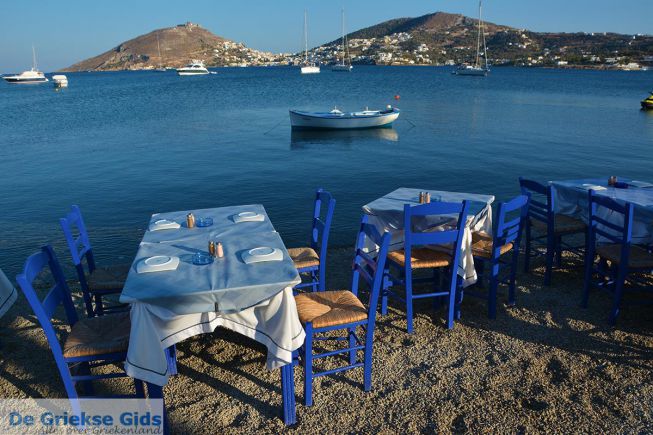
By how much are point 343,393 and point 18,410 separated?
2561 mm

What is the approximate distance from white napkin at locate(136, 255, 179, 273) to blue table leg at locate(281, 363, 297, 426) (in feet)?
3.82

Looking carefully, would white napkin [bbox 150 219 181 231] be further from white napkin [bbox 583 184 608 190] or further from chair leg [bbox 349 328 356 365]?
white napkin [bbox 583 184 608 190]

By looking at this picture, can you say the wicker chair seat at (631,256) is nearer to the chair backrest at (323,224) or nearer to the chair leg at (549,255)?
the chair leg at (549,255)

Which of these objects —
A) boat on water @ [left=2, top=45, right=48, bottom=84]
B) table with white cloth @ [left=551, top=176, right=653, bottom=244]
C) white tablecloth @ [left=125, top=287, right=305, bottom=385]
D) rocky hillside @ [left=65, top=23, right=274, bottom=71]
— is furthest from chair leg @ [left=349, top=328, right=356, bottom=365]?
rocky hillside @ [left=65, top=23, right=274, bottom=71]

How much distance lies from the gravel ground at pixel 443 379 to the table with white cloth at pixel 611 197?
2.95 feet

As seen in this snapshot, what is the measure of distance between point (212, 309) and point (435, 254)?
267 centimetres

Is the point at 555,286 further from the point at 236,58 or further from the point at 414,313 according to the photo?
the point at 236,58

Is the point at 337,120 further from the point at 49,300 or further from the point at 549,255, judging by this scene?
the point at 49,300

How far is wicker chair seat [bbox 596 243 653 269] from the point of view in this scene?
488cm

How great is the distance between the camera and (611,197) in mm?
5734

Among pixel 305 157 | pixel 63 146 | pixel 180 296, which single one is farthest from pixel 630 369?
pixel 63 146

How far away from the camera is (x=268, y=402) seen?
3.86 metres

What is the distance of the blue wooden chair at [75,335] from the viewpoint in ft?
10.9

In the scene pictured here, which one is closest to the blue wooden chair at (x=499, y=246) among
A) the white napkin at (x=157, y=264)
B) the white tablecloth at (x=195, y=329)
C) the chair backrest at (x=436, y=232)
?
the chair backrest at (x=436, y=232)
